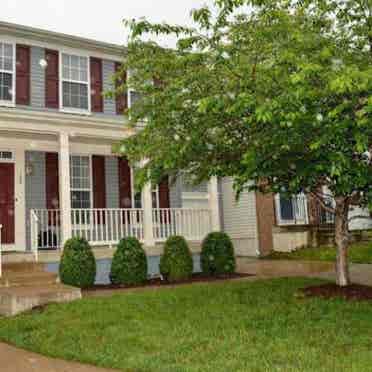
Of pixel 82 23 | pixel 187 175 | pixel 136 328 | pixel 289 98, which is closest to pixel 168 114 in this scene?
pixel 187 175

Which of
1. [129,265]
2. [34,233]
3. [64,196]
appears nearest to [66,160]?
[64,196]

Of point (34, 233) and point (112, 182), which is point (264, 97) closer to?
point (34, 233)

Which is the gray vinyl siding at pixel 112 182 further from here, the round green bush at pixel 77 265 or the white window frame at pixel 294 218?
the white window frame at pixel 294 218

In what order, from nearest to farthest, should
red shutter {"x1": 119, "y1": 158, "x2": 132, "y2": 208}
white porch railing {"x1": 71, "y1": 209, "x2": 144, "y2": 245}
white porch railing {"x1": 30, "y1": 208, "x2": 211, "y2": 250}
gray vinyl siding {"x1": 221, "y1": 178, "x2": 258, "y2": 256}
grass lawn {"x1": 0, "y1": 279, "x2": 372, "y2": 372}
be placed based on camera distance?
grass lawn {"x1": 0, "y1": 279, "x2": 372, "y2": 372}, white porch railing {"x1": 71, "y1": 209, "x2": 144, "y2": 245}, white porch railing {"x1": 30, "y1": 208, "x2": 211, "y2": 250}, red shutter {"x1": 119, "y1": 158, "x2": 132, "y2": 208}, gray vinyl siding {"x1": 221, "y1": 178, "x2": 258, "y2": 256}

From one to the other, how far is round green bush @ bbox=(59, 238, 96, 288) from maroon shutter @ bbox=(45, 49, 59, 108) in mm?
4403

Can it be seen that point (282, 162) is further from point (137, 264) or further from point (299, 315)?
point (137, 264)

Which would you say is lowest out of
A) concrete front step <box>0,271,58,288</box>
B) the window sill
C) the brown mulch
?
the brown mulch

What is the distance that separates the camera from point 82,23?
30094 millimetres

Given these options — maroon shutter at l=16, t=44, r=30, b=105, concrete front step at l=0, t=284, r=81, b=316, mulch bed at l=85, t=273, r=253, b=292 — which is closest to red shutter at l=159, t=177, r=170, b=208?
mulch bed at l=85, t=273, r=253, b=292

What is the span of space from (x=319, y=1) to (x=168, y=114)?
8.83ft

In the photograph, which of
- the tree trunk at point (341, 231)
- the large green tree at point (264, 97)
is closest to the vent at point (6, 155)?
the large green tree at point (264, 97)

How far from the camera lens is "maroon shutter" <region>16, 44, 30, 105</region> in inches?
477

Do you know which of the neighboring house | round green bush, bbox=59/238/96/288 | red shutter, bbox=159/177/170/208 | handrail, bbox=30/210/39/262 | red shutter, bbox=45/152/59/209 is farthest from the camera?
red shutter, bbox=159/177/170/208

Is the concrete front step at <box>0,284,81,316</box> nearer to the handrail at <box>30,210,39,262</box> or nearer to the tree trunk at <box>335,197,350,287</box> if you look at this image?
the handrail at <box>30,210,39,262</box>
